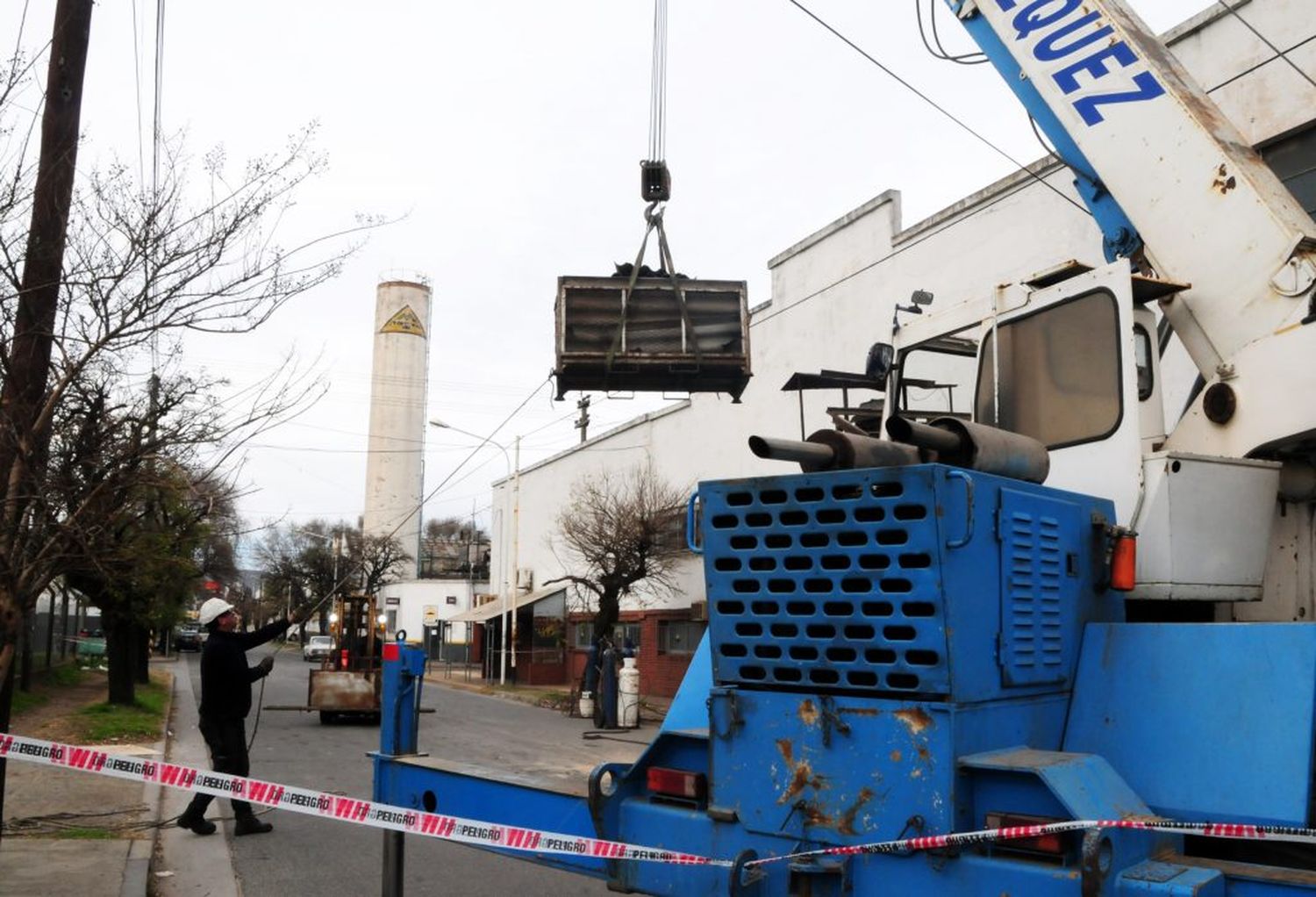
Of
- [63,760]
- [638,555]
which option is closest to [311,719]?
[638,555]

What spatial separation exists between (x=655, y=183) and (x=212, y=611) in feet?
17.4

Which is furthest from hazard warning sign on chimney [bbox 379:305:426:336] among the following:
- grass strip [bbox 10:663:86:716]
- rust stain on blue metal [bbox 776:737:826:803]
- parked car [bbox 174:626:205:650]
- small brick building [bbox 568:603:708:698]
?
rust stain on blue metal [bbox 776:737:826:803]

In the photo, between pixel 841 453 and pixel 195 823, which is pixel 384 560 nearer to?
pixel 195 823

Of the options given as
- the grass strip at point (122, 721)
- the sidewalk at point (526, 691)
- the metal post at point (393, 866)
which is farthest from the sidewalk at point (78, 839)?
the sidewalk at point (526, 691)

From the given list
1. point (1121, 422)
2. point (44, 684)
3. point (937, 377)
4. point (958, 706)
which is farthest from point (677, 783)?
point (44, 684)

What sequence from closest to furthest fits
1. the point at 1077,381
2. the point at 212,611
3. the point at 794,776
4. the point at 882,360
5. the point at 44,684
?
the point at 794,776 < the point at 1077,381 < the point at 882,360 < the point at 212,611 < the point at 44,684

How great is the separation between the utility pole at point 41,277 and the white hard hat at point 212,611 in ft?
5.10

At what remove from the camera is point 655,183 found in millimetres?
9875

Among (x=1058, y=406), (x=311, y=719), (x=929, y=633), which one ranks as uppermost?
(x=1058, y=406)

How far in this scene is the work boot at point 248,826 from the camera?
908 centimetres

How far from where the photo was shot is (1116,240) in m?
6.16

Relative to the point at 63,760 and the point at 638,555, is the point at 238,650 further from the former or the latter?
the point at 638,555

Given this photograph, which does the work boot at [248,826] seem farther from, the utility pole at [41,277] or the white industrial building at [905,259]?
the white industrial building at [905,259]

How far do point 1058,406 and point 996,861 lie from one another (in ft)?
7.09
